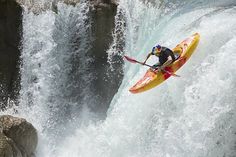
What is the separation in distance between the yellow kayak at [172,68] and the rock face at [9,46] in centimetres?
507

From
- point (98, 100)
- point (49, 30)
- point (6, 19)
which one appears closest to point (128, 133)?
point (98, 100)

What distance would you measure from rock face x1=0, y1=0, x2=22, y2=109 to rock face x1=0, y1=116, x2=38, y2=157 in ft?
10.8

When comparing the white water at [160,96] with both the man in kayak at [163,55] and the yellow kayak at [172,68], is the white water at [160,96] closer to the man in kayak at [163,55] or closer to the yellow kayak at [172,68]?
the yellow kayak at [172,68]

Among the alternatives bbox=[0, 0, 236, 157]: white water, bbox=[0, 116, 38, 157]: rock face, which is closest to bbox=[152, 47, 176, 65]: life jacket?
bbox=[0, 0, 236, 157]: white water

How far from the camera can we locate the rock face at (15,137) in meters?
11.4

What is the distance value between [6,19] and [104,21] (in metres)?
2.91

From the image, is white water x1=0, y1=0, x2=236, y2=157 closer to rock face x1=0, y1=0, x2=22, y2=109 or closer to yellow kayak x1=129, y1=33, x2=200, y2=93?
yellow kayak x1=129, y1=33, x2=200, y2=93

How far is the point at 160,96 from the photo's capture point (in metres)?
12.2

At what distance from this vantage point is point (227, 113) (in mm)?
10227

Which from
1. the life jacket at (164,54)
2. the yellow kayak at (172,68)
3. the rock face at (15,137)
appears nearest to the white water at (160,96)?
the yellow kayak at (172,68)

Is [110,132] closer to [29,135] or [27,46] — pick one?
[29,135]

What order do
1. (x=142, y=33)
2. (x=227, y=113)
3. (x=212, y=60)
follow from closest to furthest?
(x=227, y=113) < (x=212, y=60) < (x=142, y=33)

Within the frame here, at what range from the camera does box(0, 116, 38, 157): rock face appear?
11.4 meters

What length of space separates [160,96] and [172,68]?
699 millimetres
